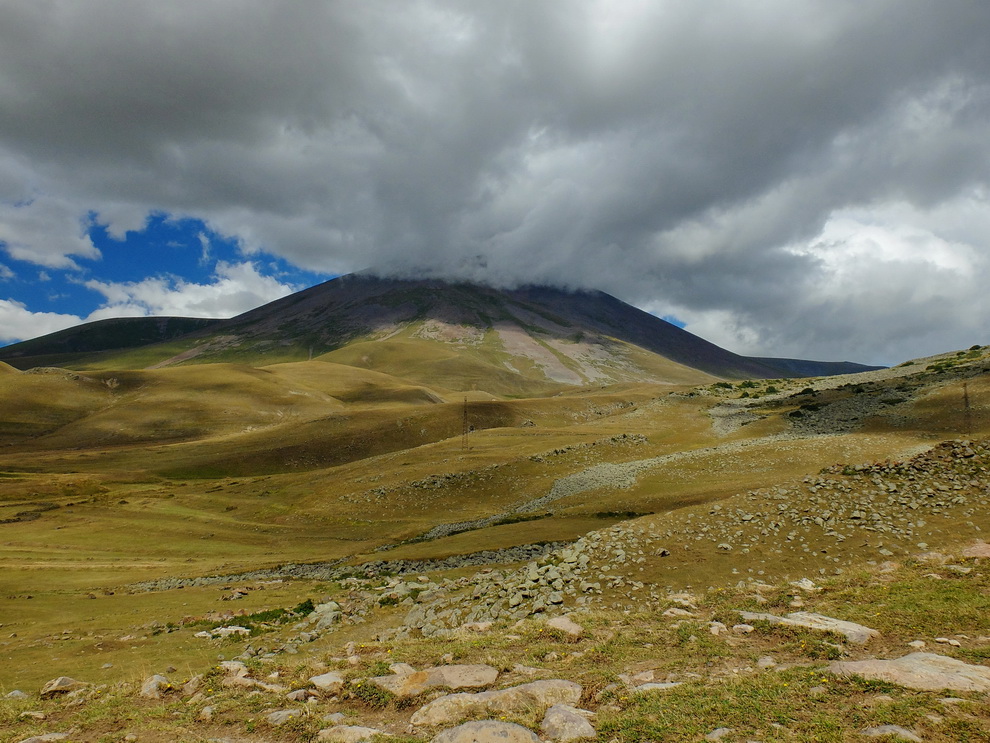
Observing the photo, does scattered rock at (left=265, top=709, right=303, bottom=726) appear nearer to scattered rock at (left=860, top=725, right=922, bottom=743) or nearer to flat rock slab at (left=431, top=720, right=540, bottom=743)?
flat rock slab at (left=431, top=720, right=540, bottom=743)

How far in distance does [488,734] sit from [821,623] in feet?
33.7

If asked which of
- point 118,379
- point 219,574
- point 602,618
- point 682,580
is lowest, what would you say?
point 219,574

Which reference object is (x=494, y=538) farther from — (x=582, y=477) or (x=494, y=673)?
(x=494, y=673)

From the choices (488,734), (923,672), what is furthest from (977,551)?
(488,734)

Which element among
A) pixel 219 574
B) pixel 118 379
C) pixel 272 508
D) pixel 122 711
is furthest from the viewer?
pixel 118 379

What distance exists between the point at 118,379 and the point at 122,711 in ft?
713

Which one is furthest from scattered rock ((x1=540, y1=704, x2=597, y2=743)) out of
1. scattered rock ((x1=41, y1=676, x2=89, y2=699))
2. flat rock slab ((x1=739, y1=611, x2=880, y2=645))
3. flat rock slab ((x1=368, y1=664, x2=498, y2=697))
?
scattered rock ((x1=41, y1=676, x2=89, y2=699))

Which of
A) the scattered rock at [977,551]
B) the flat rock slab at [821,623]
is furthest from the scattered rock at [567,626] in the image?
the scattered rock at [977,551]

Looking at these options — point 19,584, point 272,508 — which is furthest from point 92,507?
point 19,584

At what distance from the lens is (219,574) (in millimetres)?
40094

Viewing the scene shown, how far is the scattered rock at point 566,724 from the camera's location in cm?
938

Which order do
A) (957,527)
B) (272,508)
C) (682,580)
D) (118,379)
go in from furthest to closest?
(118,379) → (272,508) → (957,527) → (682,580)

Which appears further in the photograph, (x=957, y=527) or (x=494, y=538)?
(x=494, y=538)

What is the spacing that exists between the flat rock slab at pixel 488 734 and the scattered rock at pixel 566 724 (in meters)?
0.38
